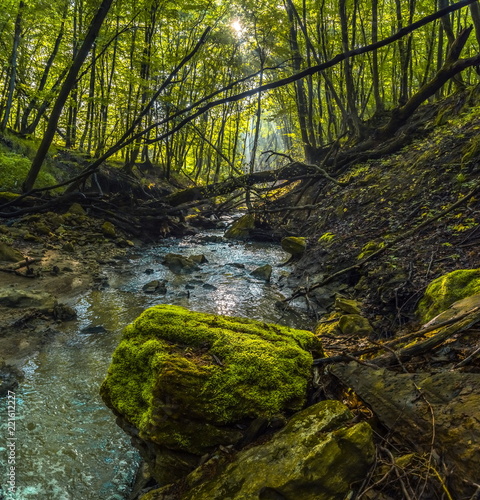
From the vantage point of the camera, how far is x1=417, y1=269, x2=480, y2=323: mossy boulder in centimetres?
371

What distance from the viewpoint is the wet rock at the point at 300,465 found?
1682mm

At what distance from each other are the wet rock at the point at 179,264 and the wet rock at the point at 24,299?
3926 mm

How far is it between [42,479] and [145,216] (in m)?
11.7

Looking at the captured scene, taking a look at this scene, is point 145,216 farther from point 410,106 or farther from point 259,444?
point 259,444

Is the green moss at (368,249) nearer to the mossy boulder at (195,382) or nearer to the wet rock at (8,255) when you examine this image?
the mossy boulder at (195,382)

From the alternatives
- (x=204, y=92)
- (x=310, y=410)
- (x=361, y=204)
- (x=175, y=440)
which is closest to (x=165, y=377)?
(x=175, y=440)

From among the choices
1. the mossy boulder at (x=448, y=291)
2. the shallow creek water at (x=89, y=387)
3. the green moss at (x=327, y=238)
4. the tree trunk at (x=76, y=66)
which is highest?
the tree trunk at (x=76, y=66)

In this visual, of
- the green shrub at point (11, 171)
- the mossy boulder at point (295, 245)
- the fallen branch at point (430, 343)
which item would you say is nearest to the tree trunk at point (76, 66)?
the green shrub at point (11, 171)

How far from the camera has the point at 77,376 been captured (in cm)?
430

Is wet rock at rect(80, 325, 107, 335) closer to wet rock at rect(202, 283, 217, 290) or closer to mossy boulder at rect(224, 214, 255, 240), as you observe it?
wet rock at rect(202, 283, 217, 290)

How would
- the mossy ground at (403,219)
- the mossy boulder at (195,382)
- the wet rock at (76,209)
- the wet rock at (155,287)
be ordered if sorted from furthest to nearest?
the wet rock at (76,209)
the wet rock at (155,287)
the mossy ground at (403,219)
the mossy boulder at (195,382)

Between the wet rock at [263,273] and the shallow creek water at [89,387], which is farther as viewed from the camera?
the wet rock at [263,273]

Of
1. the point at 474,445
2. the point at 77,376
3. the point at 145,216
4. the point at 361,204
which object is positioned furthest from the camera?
the point at 145,216

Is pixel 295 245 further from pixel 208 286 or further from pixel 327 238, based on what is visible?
pixel 208 286
